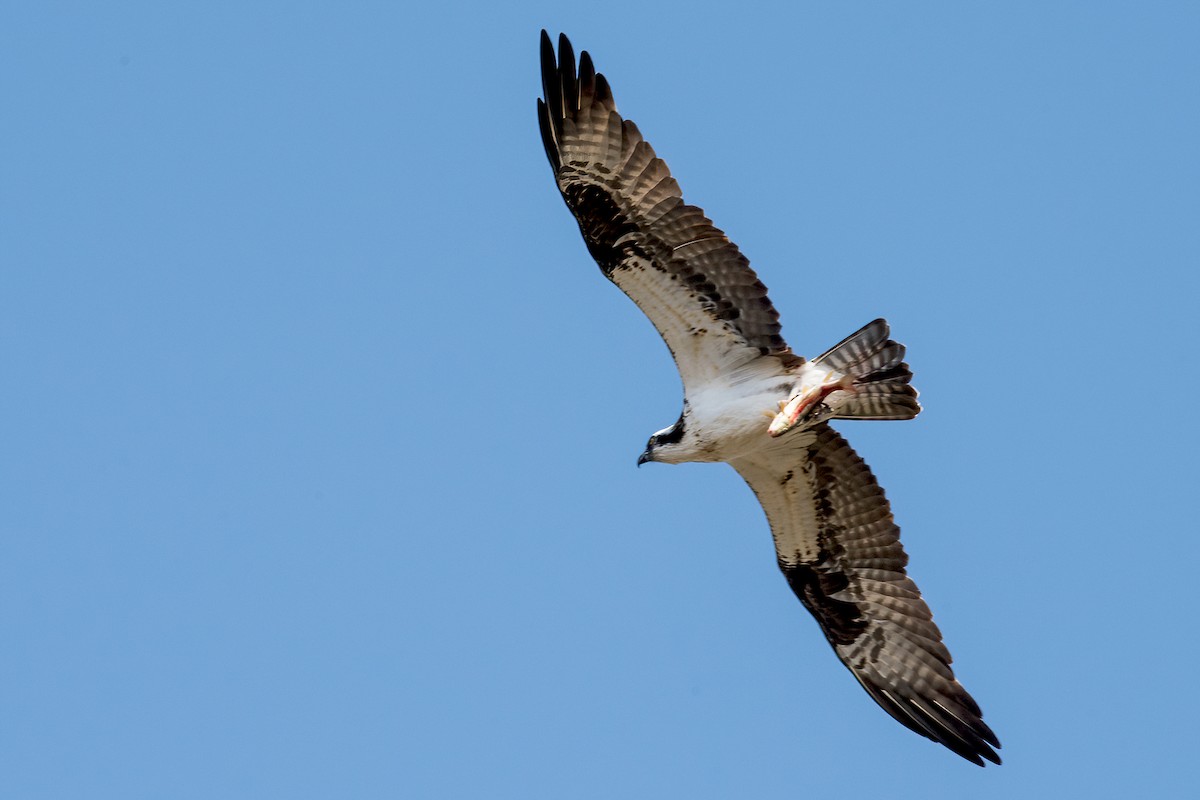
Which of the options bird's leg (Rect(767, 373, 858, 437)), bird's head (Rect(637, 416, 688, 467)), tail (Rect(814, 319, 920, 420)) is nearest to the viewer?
tail (Rect(814, 319, 920, 420))

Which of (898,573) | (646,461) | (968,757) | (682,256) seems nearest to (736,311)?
(682,256)

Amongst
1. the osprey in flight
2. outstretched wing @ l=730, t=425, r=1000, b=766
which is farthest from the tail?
outstretched wing @ l=730, t=425, r=1000, b=766

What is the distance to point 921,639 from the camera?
12094 millimetres

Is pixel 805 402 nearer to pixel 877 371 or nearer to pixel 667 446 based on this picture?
pixel 877 371

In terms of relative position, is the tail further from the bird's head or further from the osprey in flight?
the bird's head

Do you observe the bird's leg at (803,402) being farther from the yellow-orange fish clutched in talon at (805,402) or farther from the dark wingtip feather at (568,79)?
the dark wingtip feather at (568,79)

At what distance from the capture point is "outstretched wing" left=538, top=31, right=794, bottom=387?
10.6m

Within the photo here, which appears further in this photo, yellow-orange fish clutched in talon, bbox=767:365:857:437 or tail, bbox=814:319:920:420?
yellow-orange fish clutched in talon, bbox=767:365:857:437

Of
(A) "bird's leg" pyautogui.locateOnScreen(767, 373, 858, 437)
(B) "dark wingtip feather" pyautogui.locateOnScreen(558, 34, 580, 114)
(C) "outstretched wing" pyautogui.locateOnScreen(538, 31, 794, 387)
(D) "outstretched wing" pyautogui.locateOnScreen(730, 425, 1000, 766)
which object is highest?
(B) "dark wingtip feather" pyautogui.locateOnScreen(558, 34, 580, 114)

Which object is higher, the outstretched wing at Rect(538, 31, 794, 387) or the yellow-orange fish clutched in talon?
the outstretched wing at Rect(538, 31, 794, 387)

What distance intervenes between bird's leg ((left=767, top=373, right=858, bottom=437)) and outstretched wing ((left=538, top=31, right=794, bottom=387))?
646 mm

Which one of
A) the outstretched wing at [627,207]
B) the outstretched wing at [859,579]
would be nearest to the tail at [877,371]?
the outstretched wing at [627,207]

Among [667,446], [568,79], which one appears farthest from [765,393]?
[568,79]

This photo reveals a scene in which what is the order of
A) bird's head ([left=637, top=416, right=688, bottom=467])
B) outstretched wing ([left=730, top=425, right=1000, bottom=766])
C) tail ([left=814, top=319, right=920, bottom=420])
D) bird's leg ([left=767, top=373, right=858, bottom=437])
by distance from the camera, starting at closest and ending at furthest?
tail ([left=814, top=319, right=920, bottom=420]), bird's leg ([left=767, top=373, right=858, bottom=437]), bird's head ([left=637, top=416, right=688, bottom=467]), outstretched wing ([left=730, top=425, right=1000, bottom=766])
